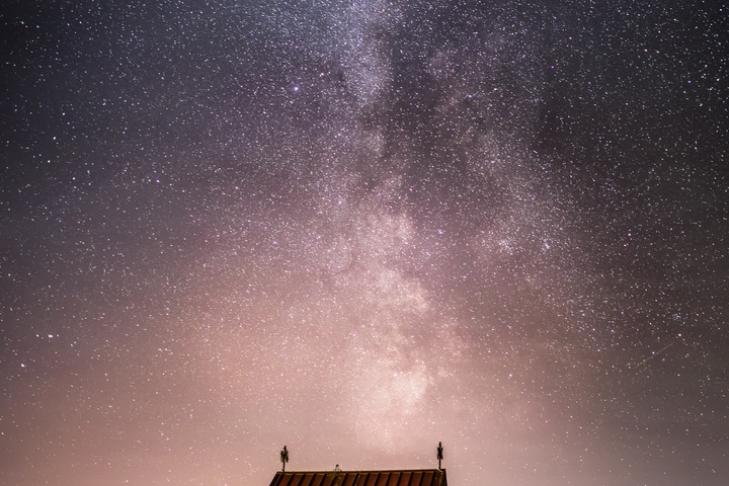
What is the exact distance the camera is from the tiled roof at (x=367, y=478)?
82.1 feet

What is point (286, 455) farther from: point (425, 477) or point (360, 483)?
point (425, 477)

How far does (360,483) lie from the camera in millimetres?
25203

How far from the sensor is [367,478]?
83.6 feet

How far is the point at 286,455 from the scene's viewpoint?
27188 mm

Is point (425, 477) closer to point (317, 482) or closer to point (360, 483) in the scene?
point (360, 483)

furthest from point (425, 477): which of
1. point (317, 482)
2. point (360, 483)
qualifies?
point (317, 482)

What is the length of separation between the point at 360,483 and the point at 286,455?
3.62 m

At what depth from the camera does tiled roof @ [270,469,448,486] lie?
25016 mm

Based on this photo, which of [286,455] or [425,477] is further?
[286,455]

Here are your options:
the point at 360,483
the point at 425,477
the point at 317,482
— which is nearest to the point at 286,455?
the point at 317,482

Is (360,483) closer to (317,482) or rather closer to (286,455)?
(317,482)

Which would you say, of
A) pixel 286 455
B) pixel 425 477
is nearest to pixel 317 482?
pixel 286 455

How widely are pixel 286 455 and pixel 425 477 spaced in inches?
228

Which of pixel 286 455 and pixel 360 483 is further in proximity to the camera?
pixel 286 455
